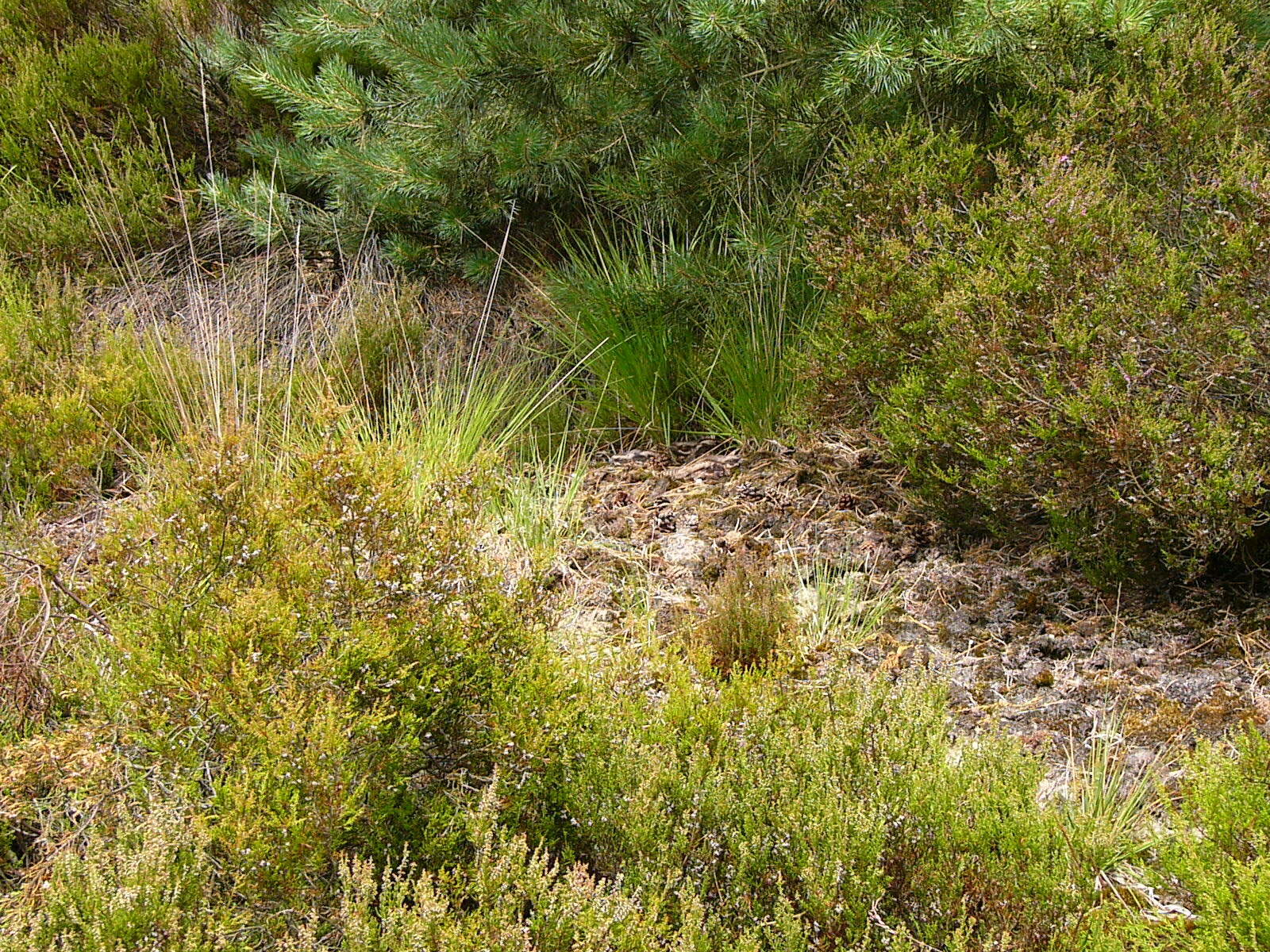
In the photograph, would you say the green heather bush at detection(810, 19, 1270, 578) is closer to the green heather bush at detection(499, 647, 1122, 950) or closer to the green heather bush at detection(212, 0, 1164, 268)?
the green heather bush at detection(212, 0, 1164, 268)

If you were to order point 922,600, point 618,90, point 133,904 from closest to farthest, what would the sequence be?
point 133,904 < point 922,600 < point 618,90

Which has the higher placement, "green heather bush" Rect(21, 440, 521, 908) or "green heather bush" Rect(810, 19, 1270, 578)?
"green heather bush" Rect(810, 19, 1270, 578)

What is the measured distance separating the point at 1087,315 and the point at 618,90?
2.27 metres

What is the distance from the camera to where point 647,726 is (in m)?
2.07

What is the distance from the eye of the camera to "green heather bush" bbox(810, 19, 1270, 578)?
2.65 m

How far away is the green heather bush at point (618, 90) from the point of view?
3.48 metres

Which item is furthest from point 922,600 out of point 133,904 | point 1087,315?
point 133,904

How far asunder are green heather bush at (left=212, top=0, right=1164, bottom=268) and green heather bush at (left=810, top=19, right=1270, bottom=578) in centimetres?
30

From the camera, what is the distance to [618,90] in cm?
432

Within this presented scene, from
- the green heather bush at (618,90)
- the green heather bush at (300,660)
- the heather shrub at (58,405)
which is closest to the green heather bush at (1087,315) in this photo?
the green heather bush at (618,90)

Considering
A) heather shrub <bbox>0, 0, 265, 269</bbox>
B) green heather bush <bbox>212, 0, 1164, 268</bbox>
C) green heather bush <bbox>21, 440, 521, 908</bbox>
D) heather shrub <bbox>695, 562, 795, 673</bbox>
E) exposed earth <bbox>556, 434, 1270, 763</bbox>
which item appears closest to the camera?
green heather bush <bbox>21, 440, 521, 908</bbox>

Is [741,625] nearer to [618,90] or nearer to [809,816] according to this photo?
[809,816]

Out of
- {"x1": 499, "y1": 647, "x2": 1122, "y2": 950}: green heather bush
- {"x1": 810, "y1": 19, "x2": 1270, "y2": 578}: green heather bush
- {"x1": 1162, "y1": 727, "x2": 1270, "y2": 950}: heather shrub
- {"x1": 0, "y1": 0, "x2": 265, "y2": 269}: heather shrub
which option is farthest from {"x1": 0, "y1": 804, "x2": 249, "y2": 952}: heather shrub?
{"x1": 0, "y1": 0, "x2": 265, "y2": 269}: heather shrub

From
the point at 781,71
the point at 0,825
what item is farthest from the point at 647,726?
A: the point at 781,71
